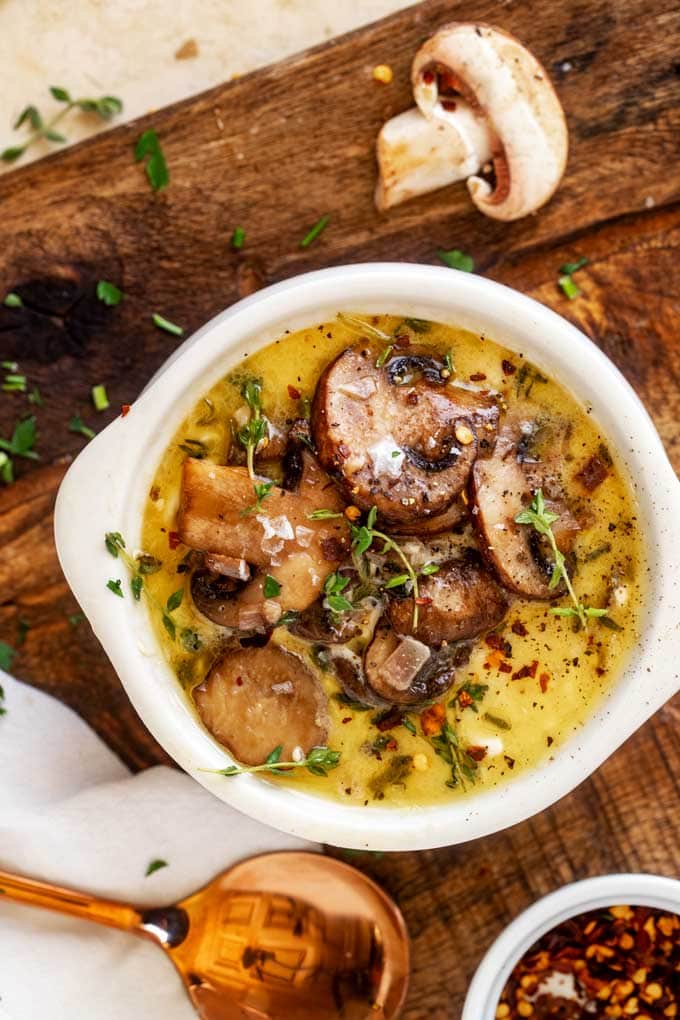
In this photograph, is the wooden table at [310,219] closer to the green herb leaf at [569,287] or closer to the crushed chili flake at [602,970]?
the green herb leaf at [569,287]

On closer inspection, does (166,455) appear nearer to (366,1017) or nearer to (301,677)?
(301,677)

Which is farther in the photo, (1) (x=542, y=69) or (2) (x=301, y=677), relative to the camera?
(1) (x=542, y=69)


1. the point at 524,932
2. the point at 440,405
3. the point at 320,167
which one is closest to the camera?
the point at 440,405

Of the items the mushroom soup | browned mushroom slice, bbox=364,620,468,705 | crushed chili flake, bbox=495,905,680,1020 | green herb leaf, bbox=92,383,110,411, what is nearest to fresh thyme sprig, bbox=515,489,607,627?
the mushroom soup

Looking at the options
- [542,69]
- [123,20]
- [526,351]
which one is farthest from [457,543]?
[123,20]

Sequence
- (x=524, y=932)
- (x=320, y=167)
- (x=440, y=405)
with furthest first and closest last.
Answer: (x=320, y=167) < (x=524, y=932) < (x=440, y=405)

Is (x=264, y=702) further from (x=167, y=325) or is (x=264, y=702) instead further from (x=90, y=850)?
(x=167, y=325)

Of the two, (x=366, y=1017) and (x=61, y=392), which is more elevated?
(x=61, y=392)

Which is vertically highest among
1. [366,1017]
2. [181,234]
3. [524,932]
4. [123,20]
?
[123,20]

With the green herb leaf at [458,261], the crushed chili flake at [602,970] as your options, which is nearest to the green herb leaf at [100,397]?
the green herb leaf at [458,261]
